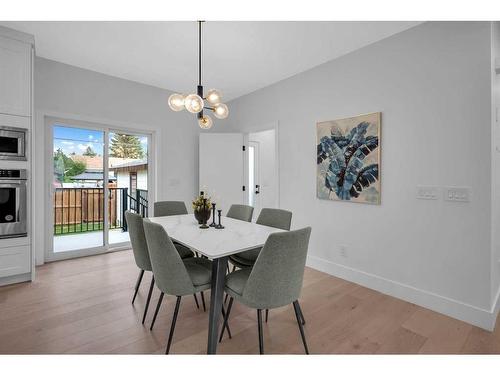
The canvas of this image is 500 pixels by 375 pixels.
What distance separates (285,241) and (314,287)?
1.62 m

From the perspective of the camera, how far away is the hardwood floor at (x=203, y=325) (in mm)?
1720

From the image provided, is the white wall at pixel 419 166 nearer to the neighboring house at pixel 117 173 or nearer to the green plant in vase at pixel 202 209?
the green plant in vase at pixel 202 209

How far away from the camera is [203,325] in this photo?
1.98 meters

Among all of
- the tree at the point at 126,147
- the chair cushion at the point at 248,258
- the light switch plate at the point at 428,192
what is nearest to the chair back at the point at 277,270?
the chair cushion at the point at 248,258

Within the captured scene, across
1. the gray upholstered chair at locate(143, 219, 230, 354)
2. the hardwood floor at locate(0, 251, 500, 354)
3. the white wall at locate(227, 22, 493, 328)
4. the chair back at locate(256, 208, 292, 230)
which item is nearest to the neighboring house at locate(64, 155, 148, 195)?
the hardwood floor at locate(0, 251, 500, 354)

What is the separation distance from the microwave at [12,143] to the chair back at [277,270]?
2.84 meters

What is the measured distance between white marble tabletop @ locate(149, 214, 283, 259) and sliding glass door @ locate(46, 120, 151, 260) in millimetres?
1913

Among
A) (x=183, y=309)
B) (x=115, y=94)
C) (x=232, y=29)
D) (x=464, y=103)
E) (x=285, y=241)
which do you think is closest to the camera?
Result: (x=285, y=241)

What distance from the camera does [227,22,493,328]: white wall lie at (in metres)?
2.01

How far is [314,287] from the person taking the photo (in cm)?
272

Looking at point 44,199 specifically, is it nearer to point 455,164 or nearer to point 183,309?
point 183,309

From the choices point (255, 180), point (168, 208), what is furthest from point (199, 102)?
point (255, 180)
